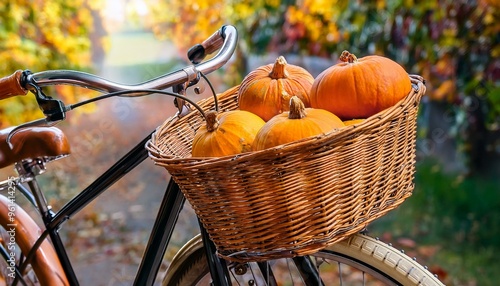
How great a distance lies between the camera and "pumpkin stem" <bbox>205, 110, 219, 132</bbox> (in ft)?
3.78

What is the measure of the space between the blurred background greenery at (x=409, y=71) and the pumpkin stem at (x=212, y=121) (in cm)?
172

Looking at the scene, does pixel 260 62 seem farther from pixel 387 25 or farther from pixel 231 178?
pixel 231 178

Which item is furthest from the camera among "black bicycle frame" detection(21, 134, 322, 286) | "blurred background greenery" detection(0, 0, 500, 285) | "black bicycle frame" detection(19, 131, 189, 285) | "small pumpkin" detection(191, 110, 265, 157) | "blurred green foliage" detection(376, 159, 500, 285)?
"blurred background greenery" detection(0, 0, 500, 285)

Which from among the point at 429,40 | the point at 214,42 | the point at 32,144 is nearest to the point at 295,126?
the point at 214,42

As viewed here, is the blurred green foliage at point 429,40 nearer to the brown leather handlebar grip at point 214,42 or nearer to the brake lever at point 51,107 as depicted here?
the brown leather handlebar grip at point 214,42

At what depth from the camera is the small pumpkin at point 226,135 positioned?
1.12 m

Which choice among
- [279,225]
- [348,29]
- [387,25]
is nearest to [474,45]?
[387,25]

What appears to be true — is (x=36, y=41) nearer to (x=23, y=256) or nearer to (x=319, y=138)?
(x=23, y=256)

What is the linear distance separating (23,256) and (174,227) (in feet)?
1.36

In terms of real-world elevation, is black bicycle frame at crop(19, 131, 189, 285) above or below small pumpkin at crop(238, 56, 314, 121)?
above

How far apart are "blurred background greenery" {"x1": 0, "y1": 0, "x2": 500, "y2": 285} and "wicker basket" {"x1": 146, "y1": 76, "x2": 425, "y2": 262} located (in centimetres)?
163

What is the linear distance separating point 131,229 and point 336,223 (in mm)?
2761

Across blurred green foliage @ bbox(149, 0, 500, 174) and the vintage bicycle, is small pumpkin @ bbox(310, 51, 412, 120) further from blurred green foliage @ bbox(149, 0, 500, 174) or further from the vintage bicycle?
blurred green foliage @ bbox(149, 0, 500, 174)

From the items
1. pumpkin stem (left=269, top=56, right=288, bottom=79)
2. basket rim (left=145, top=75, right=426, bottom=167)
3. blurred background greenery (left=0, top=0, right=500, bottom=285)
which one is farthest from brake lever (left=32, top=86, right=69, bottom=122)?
blurred background greenery (left=0, top=0, right=500, bottom=285)
